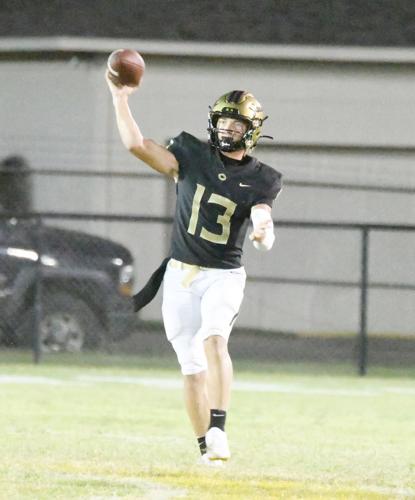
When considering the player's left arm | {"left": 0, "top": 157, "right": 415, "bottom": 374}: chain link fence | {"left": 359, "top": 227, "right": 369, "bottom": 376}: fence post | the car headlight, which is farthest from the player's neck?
the car headlight

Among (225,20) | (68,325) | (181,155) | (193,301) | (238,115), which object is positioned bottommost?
(68,325)

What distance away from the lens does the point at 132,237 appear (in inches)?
771

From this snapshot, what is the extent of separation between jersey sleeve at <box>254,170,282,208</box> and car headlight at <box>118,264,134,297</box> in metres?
8.04

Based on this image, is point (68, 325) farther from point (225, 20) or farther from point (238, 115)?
point (238, 115)

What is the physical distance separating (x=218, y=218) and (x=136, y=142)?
0.59 meters

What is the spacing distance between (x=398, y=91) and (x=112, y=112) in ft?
12.5

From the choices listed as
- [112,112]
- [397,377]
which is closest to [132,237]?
[112,112]

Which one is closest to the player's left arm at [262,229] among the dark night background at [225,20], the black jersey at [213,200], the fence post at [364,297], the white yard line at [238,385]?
the black jersey at [213,200]

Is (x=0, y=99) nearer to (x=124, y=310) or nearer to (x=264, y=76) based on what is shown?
(x=264, y=76)

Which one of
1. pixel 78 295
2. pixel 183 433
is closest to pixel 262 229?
pixel 183 433

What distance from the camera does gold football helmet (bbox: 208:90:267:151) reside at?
318 inches

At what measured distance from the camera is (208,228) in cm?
812

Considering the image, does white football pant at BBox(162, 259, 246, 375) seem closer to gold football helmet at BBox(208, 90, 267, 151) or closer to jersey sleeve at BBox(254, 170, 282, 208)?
jersey sleeve at BBox(254, 170, 282, 208)

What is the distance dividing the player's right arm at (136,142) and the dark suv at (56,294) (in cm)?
750
